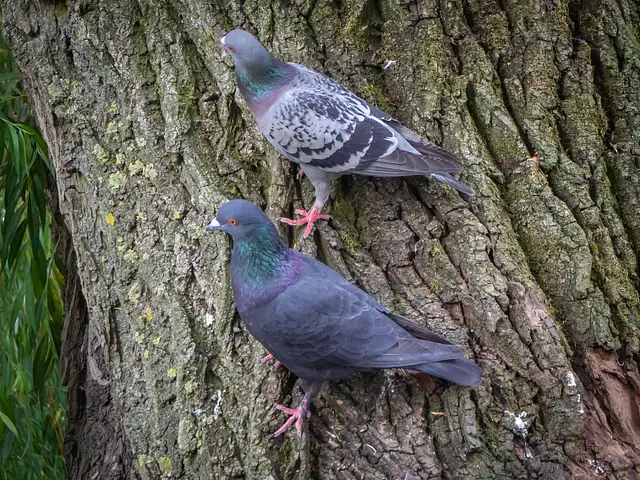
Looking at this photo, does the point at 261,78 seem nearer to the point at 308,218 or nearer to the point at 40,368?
the point at 308,218

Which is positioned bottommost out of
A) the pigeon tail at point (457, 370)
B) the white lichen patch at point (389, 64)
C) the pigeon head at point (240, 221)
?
the pigeon tail at point (457, 370)

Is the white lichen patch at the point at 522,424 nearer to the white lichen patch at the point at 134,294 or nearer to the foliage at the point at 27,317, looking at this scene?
the white lichen patch at the point at 134,294

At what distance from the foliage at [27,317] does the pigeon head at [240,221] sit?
1.32 m

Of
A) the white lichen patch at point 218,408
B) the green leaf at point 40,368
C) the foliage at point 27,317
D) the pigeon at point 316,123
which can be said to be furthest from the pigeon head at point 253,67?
the green leaf at point 40,368

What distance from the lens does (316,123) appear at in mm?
3611

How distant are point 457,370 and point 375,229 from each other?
2.78 ft

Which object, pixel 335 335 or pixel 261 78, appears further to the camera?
pixel 261 78

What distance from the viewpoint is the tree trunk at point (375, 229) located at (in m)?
2.96

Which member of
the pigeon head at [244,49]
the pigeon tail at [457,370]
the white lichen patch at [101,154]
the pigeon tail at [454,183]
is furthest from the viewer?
the white lichen patch at [101,154]

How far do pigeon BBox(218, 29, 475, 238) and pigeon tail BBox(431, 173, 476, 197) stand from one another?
15 centimetres

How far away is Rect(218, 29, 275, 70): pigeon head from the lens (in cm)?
345

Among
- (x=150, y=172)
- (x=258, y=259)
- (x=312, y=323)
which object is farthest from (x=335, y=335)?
(x=150, y=172)

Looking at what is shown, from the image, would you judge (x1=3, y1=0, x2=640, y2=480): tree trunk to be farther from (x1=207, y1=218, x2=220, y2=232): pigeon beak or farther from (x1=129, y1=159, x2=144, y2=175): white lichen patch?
(x1=207, y1=218, x2=220, y2=232): pigeon beak

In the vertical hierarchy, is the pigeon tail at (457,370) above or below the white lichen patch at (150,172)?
below
